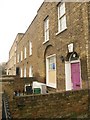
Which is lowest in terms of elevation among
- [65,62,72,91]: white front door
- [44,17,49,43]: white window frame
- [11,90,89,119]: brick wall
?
[11,90,89,119]: brick wall

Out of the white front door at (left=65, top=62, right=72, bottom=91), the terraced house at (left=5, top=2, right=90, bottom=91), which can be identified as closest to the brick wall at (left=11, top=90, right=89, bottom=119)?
the terraced house at (left=5, top=2, right=90, bottom=91)

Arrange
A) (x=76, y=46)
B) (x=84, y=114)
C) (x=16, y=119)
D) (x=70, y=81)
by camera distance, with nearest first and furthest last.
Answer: (x=16, y=119) → (x=84, y=114) → (x=76, y=46) → (x=70, y=81)

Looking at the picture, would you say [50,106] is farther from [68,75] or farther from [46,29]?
[46,29]

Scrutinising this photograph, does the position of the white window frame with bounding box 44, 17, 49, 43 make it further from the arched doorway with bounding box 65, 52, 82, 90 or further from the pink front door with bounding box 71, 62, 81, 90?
the pink front door with bounding box 71, 62, 81, 90

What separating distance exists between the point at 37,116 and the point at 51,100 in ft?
2.45

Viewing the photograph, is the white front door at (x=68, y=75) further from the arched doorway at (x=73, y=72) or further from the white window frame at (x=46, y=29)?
the white window frame at (x=46, y=29)

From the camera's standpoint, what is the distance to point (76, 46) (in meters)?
9.13

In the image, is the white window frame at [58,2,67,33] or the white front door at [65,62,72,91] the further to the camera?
the white window frame at [58,2,67,33]

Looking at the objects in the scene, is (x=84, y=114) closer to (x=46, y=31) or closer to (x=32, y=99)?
(x=32, y=99)

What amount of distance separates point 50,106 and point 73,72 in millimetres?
3370

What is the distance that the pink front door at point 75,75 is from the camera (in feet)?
30.7

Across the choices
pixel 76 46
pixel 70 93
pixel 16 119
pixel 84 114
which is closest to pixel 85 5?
pixel 76 46

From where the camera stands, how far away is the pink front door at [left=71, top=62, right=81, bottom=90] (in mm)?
9352

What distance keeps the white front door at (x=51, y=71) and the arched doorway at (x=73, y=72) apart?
2241mm
